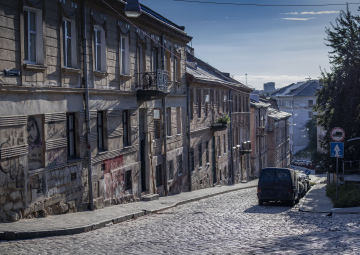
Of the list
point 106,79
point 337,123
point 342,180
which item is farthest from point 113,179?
point 337,123

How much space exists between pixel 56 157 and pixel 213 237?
5728 millimetres

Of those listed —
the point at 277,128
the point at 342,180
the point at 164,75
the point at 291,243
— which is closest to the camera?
the point at 291,243

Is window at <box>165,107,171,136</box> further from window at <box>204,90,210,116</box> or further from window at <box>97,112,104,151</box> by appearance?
window at <box>97,112,104,151</box>

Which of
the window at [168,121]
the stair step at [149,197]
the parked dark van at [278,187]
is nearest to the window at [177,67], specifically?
the window at [168,121]

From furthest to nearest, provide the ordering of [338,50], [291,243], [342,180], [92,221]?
[338,50], [342,180], [92,221], [291,243]

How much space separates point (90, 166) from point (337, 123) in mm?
17244

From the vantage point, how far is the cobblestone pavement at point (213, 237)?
9648 mm

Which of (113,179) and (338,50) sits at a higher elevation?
(338,50)

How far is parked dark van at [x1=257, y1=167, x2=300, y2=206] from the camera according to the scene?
1963 centimetres

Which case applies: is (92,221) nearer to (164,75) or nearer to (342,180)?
(164,75)

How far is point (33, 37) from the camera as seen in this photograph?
13.3m

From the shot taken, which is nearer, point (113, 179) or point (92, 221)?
point (92, 221)

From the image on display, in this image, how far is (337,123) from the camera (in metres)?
27.9

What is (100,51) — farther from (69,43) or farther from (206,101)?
(206,101)
